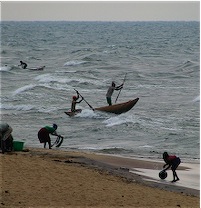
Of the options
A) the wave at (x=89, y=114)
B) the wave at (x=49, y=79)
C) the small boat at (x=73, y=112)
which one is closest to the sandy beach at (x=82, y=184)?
the small boat at (x=73, y=112)

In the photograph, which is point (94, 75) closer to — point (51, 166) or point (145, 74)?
point (145, 74)

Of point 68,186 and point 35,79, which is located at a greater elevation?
point 35,79

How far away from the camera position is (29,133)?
72.8 ft

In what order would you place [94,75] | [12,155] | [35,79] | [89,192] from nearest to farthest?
1. [89,192]
2. [12,155]
3. [35,79]
4. [94,75]

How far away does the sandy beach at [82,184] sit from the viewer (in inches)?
442

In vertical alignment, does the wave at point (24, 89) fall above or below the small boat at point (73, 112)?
above

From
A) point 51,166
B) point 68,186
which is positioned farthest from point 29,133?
point 68,186

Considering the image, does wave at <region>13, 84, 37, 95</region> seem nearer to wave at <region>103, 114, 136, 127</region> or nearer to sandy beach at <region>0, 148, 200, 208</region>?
wave at <region>103, 114, 136, 127</region>

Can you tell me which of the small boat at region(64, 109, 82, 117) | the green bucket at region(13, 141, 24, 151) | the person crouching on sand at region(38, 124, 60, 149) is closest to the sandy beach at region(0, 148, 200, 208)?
the green bucket at region(13, 141, 24, 151)

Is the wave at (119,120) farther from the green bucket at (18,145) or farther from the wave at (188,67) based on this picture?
the wave at (188,67)

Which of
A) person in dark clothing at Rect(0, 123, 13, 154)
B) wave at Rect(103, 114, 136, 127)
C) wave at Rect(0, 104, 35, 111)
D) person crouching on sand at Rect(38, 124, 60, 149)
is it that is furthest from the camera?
wave at Rect(0, 104, 35, 111)

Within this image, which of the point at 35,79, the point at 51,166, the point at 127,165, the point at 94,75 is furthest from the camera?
the point at 94,75

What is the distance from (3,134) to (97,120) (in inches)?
436

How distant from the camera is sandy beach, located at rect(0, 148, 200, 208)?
11.2 meters
